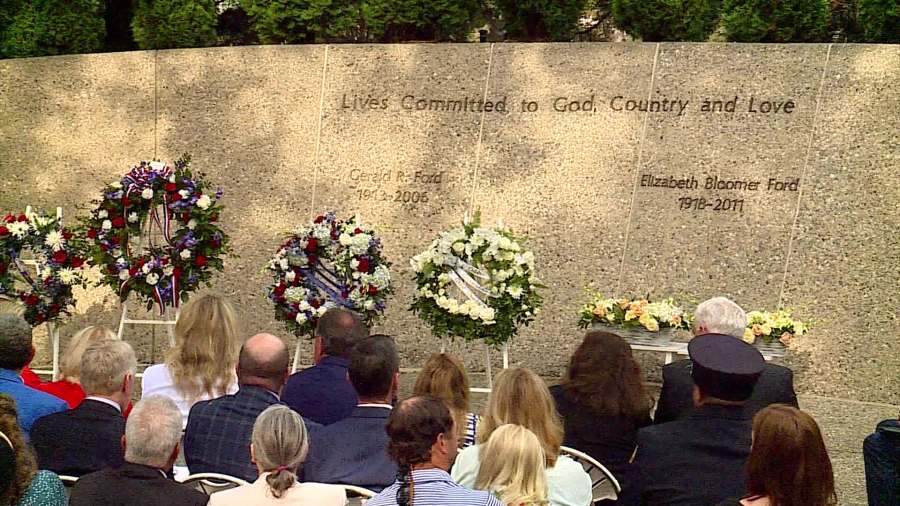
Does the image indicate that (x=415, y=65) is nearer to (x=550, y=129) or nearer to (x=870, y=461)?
(x=550, y=129)

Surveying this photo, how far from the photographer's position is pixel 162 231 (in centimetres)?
751

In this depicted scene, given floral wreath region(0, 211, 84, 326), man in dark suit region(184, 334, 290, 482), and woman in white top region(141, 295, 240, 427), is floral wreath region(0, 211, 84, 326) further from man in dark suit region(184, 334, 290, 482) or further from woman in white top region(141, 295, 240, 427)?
man in dark suit region(184, 334, 290, 482)

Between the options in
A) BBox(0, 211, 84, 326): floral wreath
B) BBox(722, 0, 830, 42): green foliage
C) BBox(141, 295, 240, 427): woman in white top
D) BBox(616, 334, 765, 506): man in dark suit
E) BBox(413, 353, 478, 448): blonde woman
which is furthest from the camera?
BBox(722, 0, 830, 42): green foliage

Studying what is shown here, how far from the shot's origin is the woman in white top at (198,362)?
532 cm

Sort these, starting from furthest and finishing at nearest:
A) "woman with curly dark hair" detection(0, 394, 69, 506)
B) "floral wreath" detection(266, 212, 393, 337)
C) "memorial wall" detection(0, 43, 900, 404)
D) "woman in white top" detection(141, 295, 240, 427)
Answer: "memorial wall" detection(0, 43, 900, 404) → "floral wreath" detection(266, 212, 393, 337) → "woman in white top" detection(141, 295, 240, 427) → "woman with curly dark hair" detection(0, 394, 69, 506)

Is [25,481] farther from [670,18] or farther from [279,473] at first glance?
[670,18]

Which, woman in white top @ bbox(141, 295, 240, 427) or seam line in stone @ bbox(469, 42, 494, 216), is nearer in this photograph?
woman in white top @ bbox(141, 295, 240, 427)

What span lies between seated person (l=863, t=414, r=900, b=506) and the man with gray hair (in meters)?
3.20

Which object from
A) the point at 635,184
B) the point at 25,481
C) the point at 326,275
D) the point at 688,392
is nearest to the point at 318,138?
the point at 326,275

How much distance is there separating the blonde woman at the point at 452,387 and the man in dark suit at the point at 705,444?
2.32 feet

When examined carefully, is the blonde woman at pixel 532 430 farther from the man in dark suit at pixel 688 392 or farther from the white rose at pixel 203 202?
the white rose at pixel 203 202

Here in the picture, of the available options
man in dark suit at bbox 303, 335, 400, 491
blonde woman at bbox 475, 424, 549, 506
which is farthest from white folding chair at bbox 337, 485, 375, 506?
→ blonde woman at bbox 475, 424, 549, 506

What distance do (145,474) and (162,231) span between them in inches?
167

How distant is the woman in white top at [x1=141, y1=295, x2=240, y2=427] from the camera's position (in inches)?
210
